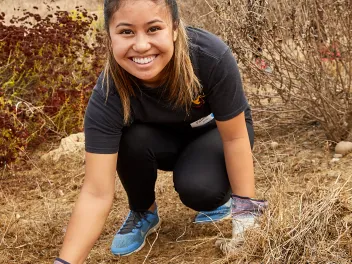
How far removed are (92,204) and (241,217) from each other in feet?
1.79

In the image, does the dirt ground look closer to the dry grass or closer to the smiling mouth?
the dry grass

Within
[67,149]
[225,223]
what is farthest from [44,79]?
[225,223]

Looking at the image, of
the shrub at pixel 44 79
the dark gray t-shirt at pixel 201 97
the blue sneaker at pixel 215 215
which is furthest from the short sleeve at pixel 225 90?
the shrub at pixel 44 79

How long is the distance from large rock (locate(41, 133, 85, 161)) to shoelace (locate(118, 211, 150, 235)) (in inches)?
48.2

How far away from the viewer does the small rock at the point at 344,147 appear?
3430 mm

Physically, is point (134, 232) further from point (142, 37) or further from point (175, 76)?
point (142, 37)

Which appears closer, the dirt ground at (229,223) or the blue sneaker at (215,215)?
the dirt ground at (229,223)

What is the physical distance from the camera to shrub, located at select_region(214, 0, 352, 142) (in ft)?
11.1

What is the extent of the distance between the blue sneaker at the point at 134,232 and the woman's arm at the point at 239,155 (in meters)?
0.48

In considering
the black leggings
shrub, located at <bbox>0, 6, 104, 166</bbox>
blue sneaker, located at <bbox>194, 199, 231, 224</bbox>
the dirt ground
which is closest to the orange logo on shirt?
the black leggings

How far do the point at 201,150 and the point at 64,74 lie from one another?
6.25 feet

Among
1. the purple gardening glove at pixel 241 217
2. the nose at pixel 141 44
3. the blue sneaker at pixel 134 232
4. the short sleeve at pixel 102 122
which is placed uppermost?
the nose at pixel 141 44

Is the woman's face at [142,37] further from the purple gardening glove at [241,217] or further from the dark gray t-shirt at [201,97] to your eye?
the purple gardening glove at [241,217]

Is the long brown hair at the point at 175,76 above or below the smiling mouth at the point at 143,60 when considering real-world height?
below
